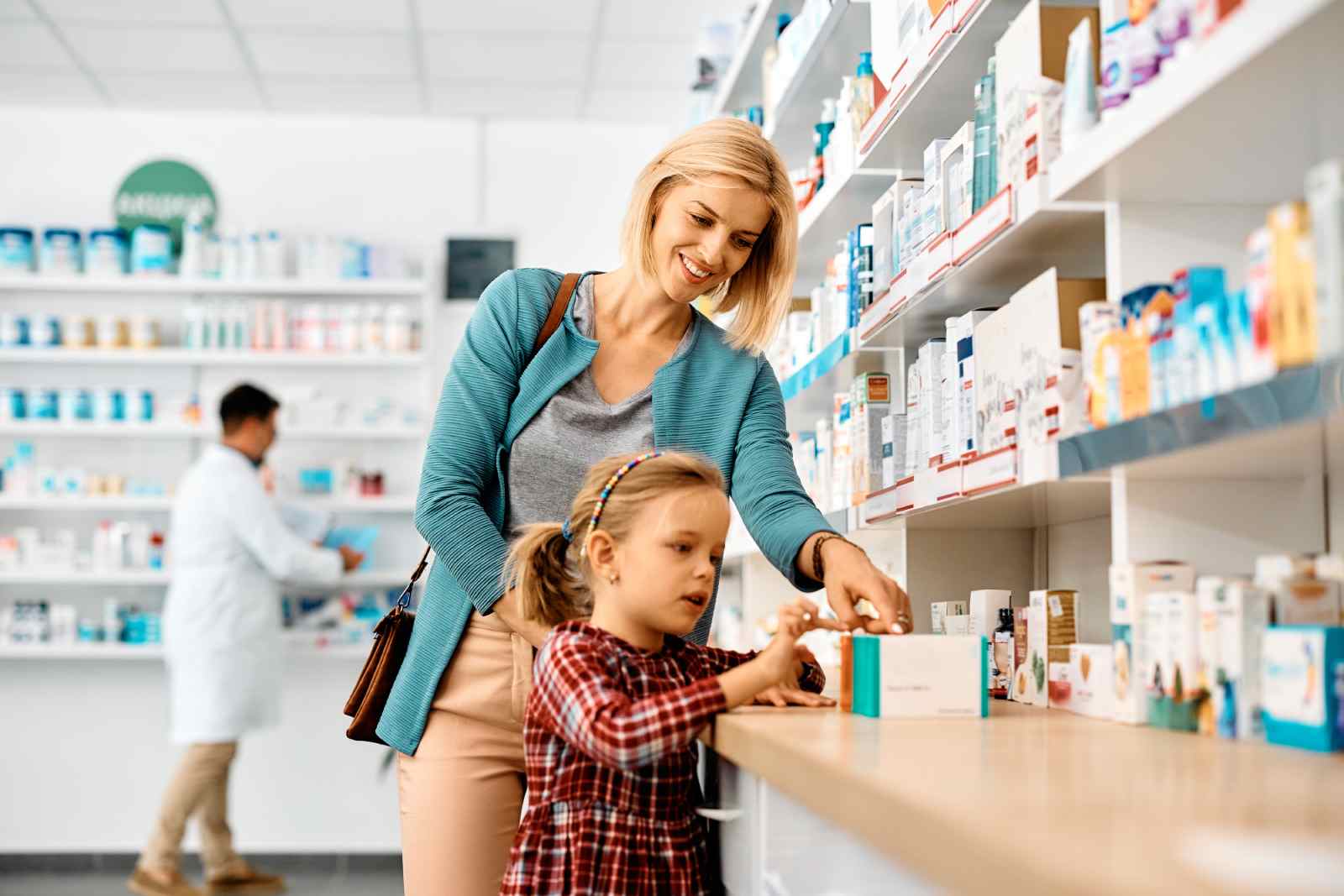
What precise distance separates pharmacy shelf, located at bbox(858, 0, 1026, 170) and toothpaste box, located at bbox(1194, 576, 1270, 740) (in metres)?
0.97

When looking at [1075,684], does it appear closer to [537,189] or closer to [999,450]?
[999,450]

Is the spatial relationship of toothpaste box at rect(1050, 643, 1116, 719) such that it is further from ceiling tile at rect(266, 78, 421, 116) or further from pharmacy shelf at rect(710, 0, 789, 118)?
ceiling tile at rect(266, 78, 421, 116)

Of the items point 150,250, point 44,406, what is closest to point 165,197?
point 150,250

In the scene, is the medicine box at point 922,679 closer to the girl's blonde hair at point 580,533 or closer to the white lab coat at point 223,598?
the girl's blonde hair at point 580,533

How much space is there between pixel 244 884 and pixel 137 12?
3389mm

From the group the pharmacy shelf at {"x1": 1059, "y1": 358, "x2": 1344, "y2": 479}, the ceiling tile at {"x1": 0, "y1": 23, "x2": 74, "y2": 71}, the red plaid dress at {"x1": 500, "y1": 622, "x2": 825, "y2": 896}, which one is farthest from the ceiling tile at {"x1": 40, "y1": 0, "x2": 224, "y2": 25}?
the pharmacy shelf at {"x1": 1059, "y1": 358, "x2": 1344, "y2": 479}

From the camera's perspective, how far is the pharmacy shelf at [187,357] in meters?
5.93

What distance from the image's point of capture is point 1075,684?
174 centimetres

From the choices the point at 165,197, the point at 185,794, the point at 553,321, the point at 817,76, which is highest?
the point at 165,197

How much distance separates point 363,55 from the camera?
5.60 meters

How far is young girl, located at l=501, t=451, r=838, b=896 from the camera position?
1479 millimetres

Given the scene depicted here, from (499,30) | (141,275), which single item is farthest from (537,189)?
(141,275)

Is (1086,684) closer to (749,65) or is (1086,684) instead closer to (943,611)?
(943,611)

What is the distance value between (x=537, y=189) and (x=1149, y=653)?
17.3 ft
